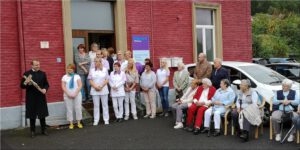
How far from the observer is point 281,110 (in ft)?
25.5

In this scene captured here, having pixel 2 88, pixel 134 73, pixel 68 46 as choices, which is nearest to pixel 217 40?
pixel 134 73

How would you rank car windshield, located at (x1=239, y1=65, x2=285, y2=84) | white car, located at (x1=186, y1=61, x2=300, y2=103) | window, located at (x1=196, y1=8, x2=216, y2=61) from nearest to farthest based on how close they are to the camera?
white car, located at (x1=186, y1=61, x2=300, y2=103) → car windshield, located at (x1=239, y1=65, x2=285, y2=84) → window, located at (x1=196, y1=8, x2=216, y2=61)

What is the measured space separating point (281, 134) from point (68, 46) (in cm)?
598

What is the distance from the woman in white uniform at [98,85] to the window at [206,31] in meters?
4.93

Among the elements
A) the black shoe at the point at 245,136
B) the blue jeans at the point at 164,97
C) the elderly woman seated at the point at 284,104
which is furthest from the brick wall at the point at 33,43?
Result: the elderly woman seated at the point at 284,104

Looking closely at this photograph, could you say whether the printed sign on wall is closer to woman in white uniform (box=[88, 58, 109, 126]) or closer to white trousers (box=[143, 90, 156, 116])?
white trousers (box=[143, 90, 156, 116])

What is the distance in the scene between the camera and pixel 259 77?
966 cm

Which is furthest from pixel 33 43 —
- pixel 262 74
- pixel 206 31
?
pixel 206 31

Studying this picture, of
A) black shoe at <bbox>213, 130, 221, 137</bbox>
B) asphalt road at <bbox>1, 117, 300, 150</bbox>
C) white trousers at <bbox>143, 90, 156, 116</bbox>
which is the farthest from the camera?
white trousers at <bbox>143, 90, 156, 116</bbox>

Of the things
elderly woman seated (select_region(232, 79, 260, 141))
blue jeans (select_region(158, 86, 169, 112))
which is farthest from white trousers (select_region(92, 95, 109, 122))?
elderly woman seated (select_region(232, 79, 260, 141))

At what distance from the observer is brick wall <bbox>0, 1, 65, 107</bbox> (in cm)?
952

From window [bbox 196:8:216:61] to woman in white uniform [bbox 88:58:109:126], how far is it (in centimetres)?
493

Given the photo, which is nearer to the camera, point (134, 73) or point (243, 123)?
point (243, 123)

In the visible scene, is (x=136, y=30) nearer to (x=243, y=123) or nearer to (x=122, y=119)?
(x=122, y=119)
